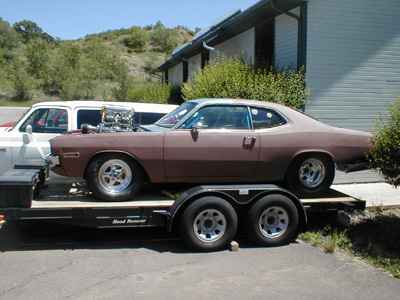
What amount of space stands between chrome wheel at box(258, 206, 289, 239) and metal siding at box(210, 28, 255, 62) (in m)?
6.52

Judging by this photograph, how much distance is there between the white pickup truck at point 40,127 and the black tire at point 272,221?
336 centimetres

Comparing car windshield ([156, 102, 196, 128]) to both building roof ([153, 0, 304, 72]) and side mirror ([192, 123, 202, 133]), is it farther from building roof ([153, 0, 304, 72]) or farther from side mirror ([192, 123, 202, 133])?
building roof ([153, 0, 304, 72])

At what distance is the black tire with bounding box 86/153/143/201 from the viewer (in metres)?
5.37

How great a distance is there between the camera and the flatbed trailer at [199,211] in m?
5.05

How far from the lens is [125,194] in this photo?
5.43m

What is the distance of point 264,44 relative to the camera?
445 inches

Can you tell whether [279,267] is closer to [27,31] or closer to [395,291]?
[395,291]

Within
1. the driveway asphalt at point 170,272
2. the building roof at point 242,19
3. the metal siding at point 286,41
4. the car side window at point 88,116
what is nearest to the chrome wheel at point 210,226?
the driveway asphalt at point 170,272

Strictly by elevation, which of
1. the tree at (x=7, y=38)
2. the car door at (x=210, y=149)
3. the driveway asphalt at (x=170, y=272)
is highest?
the tree at (x=7, y=38)

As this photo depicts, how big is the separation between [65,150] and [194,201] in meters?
1.83

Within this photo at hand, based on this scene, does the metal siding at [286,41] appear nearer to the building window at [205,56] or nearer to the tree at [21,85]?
the building window at [205,56]

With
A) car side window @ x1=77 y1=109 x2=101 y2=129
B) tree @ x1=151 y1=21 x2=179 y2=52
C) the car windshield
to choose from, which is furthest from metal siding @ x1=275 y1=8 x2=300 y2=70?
tree @ x1=151 y1=21 x2=179 y2=52

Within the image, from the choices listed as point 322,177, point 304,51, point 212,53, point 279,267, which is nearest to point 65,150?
point 279,267

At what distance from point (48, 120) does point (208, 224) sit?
3732 millimetres
